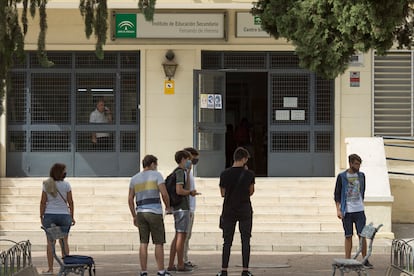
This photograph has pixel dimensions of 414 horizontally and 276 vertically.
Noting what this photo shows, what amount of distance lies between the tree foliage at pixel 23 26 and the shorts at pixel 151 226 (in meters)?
2.16

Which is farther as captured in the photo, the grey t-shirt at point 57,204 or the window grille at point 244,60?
the window grille at point 244,60

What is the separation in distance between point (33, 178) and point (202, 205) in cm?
423

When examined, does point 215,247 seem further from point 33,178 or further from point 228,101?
point 228,101

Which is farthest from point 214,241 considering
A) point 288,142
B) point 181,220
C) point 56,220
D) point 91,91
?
point 91,91

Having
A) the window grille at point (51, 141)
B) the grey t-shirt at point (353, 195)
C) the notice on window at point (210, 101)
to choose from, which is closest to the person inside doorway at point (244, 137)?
the notice on window at point (210, 101)

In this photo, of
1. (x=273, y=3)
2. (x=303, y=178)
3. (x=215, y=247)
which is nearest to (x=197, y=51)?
(x=303, y=178)

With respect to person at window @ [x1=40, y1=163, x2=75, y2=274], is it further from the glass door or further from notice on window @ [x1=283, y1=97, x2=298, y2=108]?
notice on window @ [x1=283, y1=97, x2=298, y2=108]

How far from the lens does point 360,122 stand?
22.2 metres

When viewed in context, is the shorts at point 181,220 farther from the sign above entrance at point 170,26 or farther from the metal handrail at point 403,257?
the sign above entrance at point 170,26

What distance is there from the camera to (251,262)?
606 inches

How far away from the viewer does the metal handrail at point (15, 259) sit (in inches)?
426

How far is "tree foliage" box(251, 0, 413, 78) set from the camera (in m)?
12.9

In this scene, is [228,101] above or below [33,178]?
above

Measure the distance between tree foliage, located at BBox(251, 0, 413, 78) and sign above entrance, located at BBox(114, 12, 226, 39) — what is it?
8.42 meters
